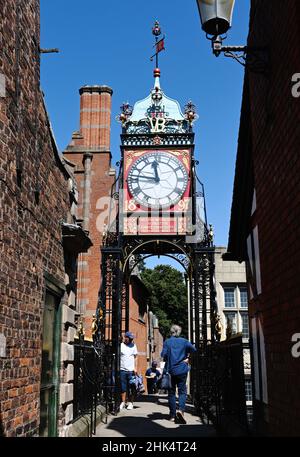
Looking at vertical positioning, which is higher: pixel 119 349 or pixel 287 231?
pixel 287 231

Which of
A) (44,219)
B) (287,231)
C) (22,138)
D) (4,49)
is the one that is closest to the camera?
(287,231)

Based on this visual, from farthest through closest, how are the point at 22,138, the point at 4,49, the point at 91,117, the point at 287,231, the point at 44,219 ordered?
the point at 91,117
the point at 44,219
the point at 22,138
the point at 4,49
the point at 287,231

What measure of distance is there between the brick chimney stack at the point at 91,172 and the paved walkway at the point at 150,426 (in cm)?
839

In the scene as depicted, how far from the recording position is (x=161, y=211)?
539 inches

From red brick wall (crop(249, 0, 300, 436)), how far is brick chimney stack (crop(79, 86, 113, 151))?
677 inches

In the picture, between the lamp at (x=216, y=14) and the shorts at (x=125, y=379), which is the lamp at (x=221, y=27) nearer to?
the lamp at (x=216, y=14)

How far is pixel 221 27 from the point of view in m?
5.40

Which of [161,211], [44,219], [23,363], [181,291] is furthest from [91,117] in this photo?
[181,291]

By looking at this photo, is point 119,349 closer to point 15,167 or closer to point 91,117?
point 15,167

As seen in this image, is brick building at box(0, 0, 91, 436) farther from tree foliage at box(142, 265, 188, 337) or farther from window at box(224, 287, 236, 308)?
tree foliage at box(142, 265, 188, 337)

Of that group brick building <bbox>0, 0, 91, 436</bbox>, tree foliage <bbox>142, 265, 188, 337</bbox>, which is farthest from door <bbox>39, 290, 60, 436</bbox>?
tree foliage <bbox>142, 265, 188, 337</bbox>

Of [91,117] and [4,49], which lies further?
[91,117]

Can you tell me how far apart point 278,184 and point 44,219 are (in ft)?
10.4

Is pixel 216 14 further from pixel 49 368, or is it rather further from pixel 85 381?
pixel 85 381
